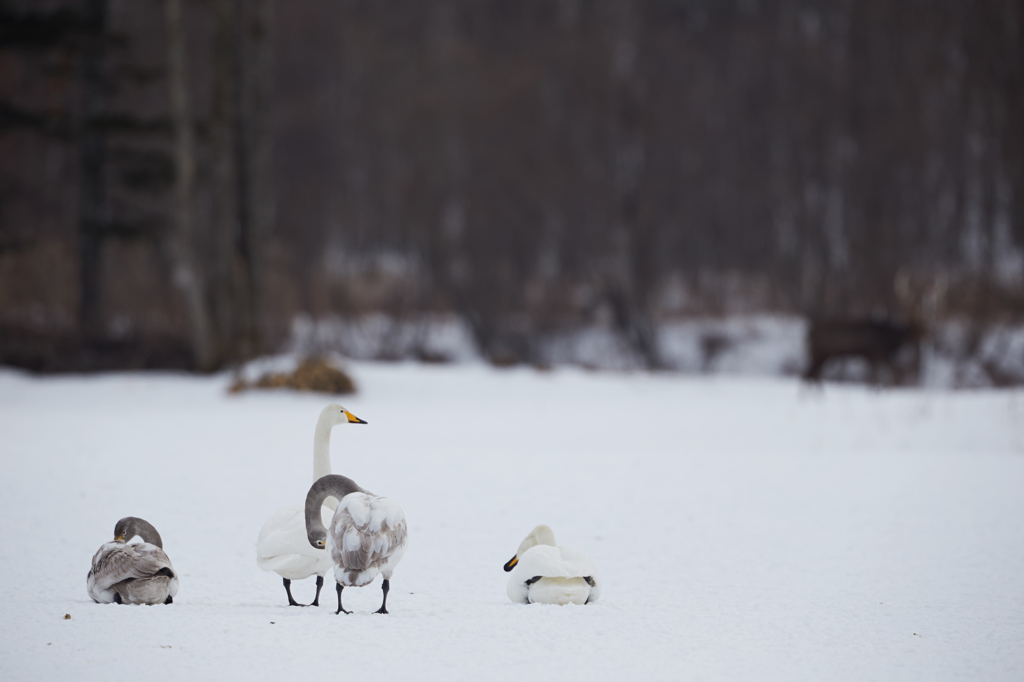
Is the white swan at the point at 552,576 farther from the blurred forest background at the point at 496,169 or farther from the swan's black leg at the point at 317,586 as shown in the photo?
the blurred forest background at the point at 496,169

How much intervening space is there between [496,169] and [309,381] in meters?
17.5

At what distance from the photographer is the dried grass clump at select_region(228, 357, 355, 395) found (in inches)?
461

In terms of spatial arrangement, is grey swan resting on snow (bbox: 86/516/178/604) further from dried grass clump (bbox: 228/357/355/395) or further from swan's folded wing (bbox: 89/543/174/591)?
dried grass clump (bbox: 228/357/355/395)

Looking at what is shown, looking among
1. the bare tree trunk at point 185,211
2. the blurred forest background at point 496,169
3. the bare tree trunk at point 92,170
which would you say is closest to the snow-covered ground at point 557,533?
the bare tree trunk at point 185,211

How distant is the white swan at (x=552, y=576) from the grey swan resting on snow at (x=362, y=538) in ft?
2.11

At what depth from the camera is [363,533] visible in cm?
372

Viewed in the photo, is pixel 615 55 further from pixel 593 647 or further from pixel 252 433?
pixel 593 647

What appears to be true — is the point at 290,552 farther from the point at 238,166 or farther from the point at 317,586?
the point at 238,166

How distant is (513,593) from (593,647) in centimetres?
70

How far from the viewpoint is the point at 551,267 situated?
28.5 metres

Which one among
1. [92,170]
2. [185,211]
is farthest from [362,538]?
[92,170]

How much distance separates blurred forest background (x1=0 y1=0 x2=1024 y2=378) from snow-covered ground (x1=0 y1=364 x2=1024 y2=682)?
3632 millimetres

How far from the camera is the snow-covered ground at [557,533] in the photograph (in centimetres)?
365

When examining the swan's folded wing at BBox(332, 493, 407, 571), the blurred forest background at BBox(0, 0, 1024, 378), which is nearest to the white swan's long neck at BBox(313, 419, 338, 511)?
the swan's folded wing at BBox(332, 493, 407, 571)
